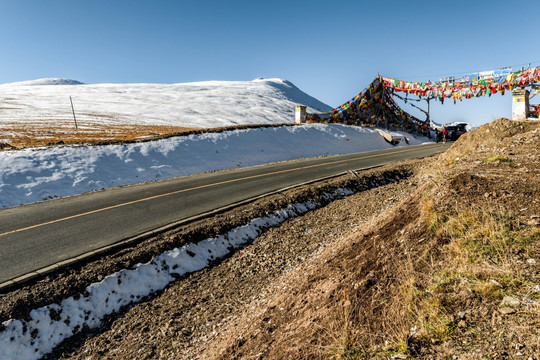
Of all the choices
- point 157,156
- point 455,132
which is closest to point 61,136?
point 157,156

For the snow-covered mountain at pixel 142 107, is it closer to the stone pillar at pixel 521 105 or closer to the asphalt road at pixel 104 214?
the asphalt road at pixel 104 214

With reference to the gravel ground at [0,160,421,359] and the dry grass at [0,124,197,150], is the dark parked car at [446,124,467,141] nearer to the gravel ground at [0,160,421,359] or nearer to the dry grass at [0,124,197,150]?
the gravel ground at [0,160,421,359]

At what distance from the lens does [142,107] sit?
3159 inches

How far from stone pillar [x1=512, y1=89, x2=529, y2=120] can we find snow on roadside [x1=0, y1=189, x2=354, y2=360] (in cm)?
2325

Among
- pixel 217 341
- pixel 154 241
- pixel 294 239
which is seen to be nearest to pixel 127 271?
pixel 154 241

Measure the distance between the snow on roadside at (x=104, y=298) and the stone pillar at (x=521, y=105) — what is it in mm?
23252

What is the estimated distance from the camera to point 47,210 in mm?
9016

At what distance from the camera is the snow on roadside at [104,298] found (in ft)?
14.2

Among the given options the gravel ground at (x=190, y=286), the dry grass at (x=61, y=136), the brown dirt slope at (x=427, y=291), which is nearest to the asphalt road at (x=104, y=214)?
the gravel ground at (x=190, y=286)

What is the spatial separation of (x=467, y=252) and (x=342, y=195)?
7350mm

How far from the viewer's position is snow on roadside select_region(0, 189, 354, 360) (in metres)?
4.32

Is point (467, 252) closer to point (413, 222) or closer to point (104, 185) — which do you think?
point (413, 222)

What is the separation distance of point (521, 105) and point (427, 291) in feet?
82.0

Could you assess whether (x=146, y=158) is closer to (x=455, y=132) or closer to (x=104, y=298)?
(x=104, y=298)
